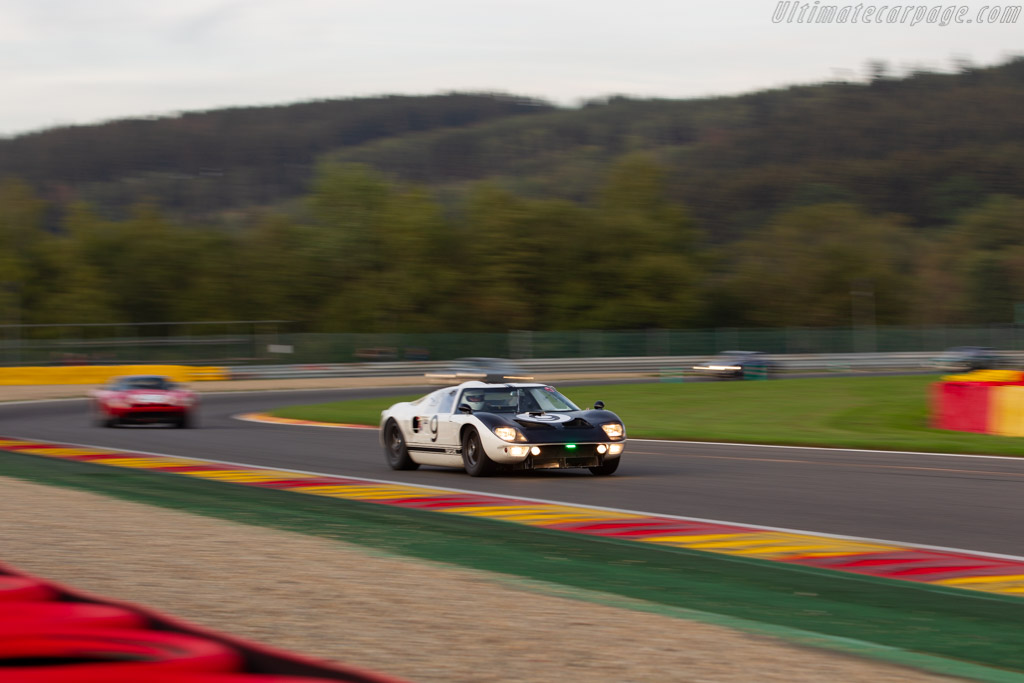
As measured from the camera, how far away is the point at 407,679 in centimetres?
517

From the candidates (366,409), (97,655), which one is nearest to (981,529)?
(97,655)

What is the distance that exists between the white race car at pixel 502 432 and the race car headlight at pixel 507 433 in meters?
0.01

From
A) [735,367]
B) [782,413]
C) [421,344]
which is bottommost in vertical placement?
[782,413]

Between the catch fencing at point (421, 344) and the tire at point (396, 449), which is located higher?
the catch fencing at point (421, 344)

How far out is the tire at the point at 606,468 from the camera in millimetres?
14680

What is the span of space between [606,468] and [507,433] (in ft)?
4.44

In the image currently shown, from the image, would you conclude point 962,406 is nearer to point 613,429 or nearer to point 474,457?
point 613,429

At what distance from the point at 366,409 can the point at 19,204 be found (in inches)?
2381

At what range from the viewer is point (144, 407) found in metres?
26.5

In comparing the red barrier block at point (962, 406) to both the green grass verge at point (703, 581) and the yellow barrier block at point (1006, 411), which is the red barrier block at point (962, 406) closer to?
the yellow barrier block at point (1006, 411)

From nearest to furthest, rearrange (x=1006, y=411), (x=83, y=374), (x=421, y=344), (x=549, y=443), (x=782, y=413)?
(x=549, y=443) → (x=1006, y=411) → (x=782, y=413) → (x=83, y=374) → (x=421, y=344)

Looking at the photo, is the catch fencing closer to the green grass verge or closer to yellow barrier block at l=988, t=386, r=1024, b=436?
yellow barrier block at l=988, t=386, r=1024, b=436

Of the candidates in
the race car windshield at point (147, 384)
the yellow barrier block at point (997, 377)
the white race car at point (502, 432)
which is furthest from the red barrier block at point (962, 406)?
the race car windshield at point (147, 384)

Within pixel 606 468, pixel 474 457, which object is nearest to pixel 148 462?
pixel 474 457
